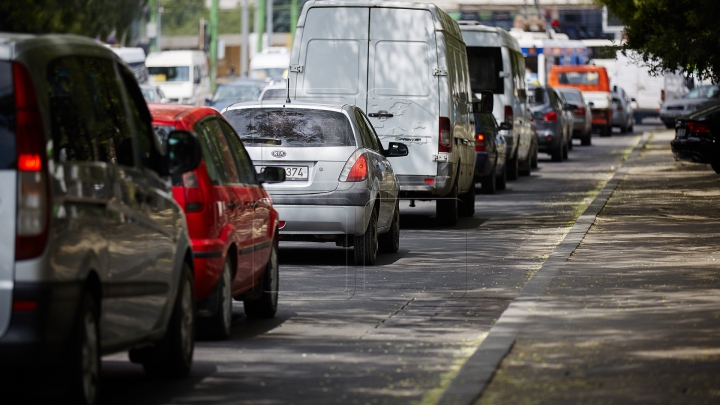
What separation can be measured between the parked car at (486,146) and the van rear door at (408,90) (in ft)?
14.4

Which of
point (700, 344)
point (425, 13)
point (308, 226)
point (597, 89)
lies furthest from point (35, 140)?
point (597, 89)

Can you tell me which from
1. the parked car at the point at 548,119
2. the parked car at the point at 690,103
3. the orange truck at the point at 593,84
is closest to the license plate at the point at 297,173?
the parked car at the point at 548,119

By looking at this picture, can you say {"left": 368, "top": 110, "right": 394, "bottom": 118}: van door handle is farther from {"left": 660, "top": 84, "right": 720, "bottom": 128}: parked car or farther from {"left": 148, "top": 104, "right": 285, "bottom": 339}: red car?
{"left": 660, "top": 84, "right": 720, "bottom": 128}: parked car

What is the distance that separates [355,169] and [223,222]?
474 cm

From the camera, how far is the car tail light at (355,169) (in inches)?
548

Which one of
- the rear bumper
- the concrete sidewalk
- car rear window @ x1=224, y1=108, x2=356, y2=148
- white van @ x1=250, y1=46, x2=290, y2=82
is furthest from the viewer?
white van @ x1=250, y1=46, x2=290, y2=82

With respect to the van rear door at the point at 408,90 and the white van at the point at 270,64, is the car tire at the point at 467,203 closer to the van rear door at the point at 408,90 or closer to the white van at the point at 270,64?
the van rear door at the point at 408,90

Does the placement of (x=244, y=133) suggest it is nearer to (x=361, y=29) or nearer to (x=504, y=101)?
(x=361, y=29)

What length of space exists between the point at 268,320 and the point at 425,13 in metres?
8.06

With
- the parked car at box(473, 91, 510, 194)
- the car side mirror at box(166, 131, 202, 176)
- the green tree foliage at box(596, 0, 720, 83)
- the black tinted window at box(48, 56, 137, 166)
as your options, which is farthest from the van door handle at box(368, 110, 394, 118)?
the black tinted window at box(48, 56, 137, 166)

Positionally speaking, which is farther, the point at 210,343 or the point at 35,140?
the point at 210,343

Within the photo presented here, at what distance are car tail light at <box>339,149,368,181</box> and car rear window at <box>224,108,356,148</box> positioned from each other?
0.54 ft

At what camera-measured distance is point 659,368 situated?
26.8 feet

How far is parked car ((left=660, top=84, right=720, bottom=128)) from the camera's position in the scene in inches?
1987
